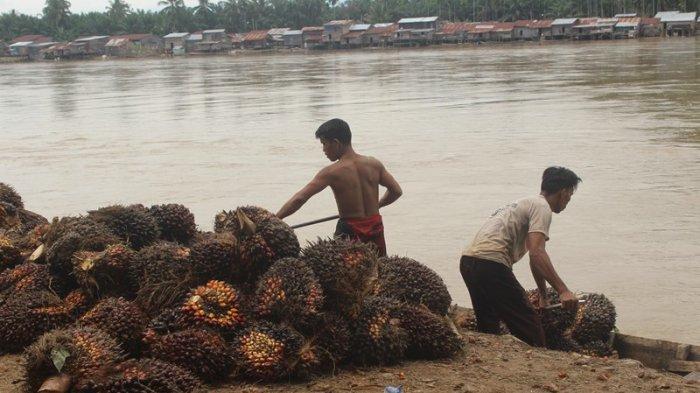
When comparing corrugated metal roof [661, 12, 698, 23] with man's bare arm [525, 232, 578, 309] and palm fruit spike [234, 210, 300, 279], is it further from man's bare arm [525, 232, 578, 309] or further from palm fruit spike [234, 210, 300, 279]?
palm fruit spike [234, 210, 300, 279]

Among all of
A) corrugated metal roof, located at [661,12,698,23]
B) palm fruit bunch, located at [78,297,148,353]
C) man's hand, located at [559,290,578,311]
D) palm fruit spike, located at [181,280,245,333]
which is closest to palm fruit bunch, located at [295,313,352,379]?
palm fruit spike, located at [181,280,245,333]

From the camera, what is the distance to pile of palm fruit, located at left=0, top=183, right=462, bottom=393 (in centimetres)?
418

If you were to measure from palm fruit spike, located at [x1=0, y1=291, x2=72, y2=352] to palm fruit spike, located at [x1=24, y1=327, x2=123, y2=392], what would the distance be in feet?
2.45

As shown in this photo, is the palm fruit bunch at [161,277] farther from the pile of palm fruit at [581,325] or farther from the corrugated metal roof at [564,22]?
the corrugated metal roof at [564,22]

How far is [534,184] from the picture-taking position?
1352 centimetres

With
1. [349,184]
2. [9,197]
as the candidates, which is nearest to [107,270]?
[349,184]

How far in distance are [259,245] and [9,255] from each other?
75.5 inches

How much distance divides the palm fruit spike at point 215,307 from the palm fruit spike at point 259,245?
24 cm

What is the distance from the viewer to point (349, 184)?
6359 mm

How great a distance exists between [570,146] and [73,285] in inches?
528

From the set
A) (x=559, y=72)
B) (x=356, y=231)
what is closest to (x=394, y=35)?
(x=559, y=72)

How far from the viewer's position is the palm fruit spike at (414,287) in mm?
5211

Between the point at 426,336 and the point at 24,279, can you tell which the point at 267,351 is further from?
the point at 24,279

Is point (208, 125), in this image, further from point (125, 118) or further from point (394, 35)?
point (394, 35)
